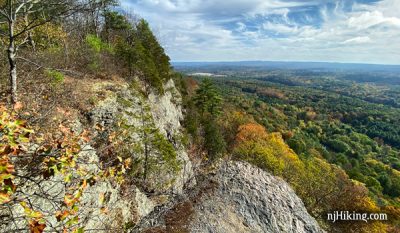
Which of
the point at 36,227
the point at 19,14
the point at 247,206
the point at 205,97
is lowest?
the point at 247,206

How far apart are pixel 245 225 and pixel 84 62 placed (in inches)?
563

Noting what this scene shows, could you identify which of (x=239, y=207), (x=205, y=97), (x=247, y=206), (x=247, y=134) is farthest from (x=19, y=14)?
(x=247, y=134)

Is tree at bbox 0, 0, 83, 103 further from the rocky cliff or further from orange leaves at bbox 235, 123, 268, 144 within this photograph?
orange leaves at bbox 235, 123, 268, 144

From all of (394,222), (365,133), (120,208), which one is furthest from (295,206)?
(365,133)

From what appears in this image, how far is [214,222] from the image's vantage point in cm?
964

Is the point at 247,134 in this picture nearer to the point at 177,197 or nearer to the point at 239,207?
the point at 239,207

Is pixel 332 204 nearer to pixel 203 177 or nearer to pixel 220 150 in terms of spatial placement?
pixel 220 150

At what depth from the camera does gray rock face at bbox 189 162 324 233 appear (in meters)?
9.83

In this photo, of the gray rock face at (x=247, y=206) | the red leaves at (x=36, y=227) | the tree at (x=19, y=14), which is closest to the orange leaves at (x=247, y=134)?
the gray rock face at (x=247, y=206)

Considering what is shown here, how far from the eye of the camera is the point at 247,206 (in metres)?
10.9

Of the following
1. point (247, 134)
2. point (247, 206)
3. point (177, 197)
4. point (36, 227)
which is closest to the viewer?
point (36, 227)

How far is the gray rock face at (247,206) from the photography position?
983 centimetres

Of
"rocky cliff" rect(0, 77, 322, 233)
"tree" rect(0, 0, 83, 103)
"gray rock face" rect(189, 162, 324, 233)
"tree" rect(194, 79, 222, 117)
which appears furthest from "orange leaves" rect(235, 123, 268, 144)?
"tree" rect(0, 0, 83, 103)

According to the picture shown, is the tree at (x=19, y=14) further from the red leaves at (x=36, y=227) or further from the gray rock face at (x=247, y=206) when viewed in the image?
the gray rock face at (x=247, y=206)
